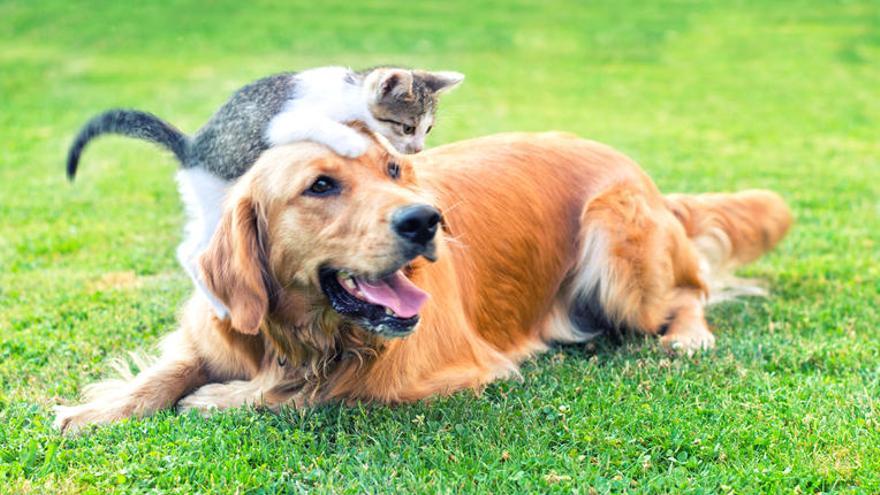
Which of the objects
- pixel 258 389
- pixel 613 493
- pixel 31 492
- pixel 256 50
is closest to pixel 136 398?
pixel 258 389

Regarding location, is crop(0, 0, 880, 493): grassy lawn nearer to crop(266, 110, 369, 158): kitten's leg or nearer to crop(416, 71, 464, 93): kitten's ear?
crop(416, 71, 464, 93): kitten's ear

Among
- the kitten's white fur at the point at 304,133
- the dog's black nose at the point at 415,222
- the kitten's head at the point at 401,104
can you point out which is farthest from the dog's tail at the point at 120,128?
the dog's black nose at the point at 415,222

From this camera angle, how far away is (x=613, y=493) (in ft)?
10.7

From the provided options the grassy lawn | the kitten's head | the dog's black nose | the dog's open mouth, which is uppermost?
the kitten's head

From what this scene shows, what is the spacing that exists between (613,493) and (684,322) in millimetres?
1965

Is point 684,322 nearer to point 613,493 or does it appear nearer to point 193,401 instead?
point 613,493

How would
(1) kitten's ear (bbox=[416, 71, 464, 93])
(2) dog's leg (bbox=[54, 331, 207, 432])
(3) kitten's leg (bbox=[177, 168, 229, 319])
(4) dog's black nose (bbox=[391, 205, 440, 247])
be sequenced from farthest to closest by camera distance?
(1) kitten's ear (bbox=[416, 71, 464, 93]) → (3) kitten's leg (bbox=[177, 168, 229, 319]) → (2) dog's leg (bbox=[54, 331, 207, 432]) → (4) dog's black nose (bbox=[391, 205, 440, 247])

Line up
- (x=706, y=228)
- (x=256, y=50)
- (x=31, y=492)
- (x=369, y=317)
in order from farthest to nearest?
(x=256, y=50)
(x=706, y=228)
(x=369, y=317)
(x=31, y=492)

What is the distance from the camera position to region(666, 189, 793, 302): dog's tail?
5734mm

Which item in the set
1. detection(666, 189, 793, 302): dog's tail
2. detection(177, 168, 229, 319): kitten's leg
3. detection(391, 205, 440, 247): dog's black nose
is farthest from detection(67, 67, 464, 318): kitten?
detection(666, 189, 793, 302): dog's tail

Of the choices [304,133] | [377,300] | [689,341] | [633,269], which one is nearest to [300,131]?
[304,133]

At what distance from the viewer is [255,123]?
13.2 feet

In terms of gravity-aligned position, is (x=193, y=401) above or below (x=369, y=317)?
below

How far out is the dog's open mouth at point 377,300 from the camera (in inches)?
141
